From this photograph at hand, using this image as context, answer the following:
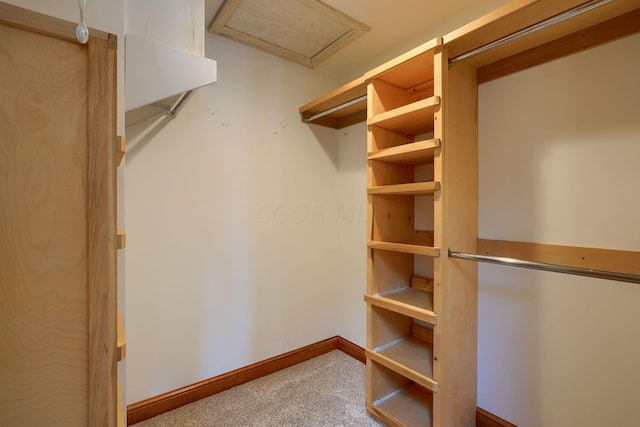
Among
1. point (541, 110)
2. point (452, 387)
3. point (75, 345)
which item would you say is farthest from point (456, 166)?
point (75, 345)

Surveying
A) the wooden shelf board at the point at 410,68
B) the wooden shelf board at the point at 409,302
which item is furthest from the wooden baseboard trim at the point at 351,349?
the wooden shelf board at the point at 410,68

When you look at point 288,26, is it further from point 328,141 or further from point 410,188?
point 410,188

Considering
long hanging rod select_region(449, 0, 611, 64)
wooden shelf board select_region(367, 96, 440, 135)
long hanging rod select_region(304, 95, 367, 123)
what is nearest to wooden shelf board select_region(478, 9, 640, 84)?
long hanging rod select_region(449, 0, 611, 64)

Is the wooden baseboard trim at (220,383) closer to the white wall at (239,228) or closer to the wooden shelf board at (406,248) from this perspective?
the white wall at (239,228)

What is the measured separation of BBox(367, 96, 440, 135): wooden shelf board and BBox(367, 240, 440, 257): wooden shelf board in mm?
683

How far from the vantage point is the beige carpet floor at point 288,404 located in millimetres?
1556

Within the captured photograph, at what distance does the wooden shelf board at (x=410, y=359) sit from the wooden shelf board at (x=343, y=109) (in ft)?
5.34

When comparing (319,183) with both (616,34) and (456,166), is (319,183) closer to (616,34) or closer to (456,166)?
(456,166)

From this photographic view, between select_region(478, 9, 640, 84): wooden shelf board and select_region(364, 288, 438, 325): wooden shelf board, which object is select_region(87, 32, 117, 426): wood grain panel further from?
select_region(478, 9, 640, 84): wooden shelf board

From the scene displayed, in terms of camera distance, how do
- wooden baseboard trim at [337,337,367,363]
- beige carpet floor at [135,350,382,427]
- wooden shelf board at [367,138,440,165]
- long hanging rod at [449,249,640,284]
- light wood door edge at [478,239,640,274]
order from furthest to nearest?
1. wooden baseboard trim at [337,337,367,363]
2. beige carpet floor at [135,350,382,427]
3. wooden shelf board at [367,138,440,165]
4. light wood door edge at [478,239,640,274]
5. long hanging rod at [449,249,640,284]

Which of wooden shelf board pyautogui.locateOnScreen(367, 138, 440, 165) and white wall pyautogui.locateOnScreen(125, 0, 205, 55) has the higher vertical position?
white wall pyautogui.locateOnScreen(125, 0, 205, 55)

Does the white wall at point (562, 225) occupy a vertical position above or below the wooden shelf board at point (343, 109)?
below

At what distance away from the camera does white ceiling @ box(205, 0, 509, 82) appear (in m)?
1.52

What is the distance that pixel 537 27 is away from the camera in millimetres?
1116
